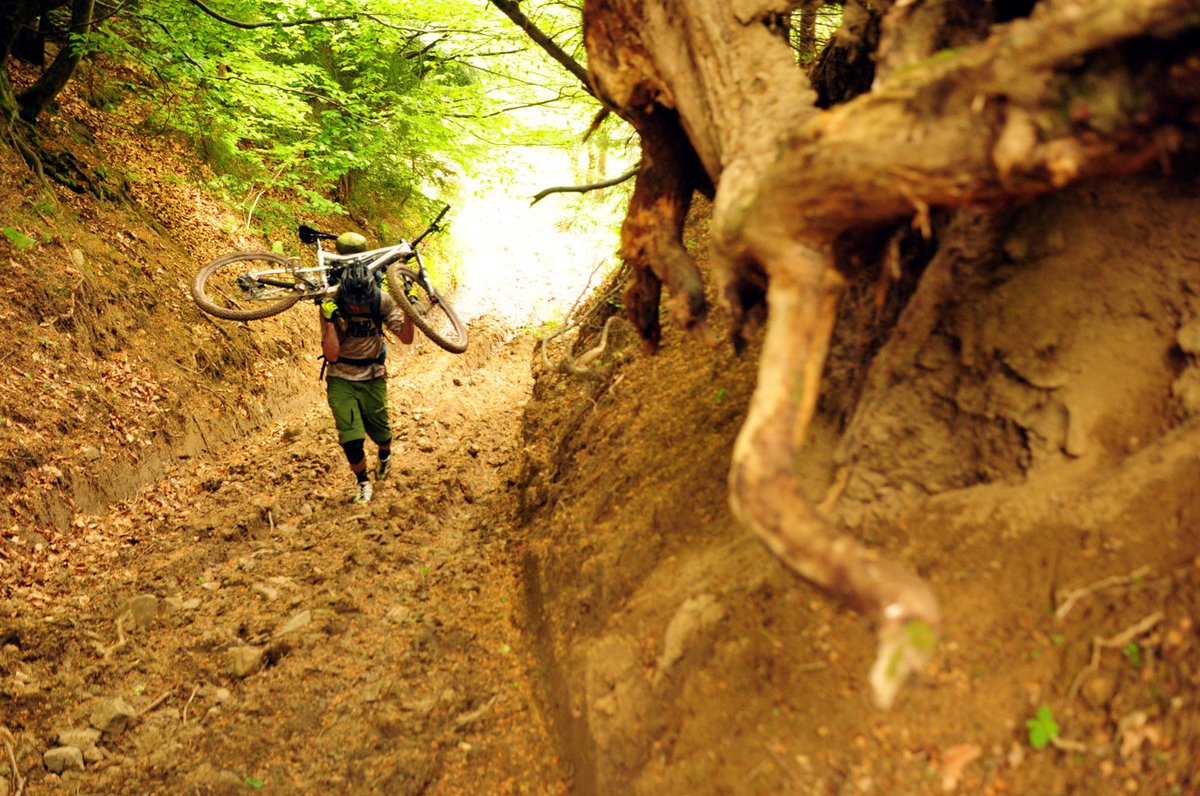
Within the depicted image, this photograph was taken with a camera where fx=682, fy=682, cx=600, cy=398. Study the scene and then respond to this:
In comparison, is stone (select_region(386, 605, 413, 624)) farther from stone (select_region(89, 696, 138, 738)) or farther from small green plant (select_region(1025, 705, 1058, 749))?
small green plant (select_region(1025, 705, 1058, 749))

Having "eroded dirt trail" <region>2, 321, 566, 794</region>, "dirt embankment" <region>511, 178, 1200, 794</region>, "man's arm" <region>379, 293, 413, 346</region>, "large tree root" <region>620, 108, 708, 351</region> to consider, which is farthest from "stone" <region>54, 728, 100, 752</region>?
"large tree root" <region>620, 108, 708, 351</region>

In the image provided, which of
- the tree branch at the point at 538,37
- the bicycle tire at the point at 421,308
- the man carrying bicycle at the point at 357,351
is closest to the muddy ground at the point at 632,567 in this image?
the man carrying bicycle at the point at 357,351

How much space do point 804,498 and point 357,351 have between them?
18.3 ft

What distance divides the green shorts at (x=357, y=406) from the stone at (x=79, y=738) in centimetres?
299

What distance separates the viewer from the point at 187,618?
16.8 ft

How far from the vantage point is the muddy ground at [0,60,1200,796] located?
2.12 meters

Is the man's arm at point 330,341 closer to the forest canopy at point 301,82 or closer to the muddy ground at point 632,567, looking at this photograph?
the muddy ground at point 632,567

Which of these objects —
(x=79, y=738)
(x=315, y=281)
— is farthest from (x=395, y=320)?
(x=79, y=738)

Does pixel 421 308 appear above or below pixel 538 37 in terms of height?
below

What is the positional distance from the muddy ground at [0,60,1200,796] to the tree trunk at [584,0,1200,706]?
603mm

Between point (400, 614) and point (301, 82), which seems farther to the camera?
point (301, 82)

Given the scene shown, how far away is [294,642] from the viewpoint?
4707mm

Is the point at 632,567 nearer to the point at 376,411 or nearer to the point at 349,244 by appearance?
the point at 376,411

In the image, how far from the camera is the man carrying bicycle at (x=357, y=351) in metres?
6.38
